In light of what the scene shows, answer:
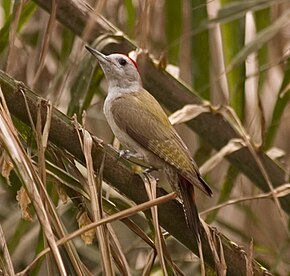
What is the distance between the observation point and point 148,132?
2238mm

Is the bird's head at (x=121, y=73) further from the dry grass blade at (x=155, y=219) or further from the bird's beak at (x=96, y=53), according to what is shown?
the dry grass blade at (x=155, y=219)

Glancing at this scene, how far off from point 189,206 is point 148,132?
1.61ft

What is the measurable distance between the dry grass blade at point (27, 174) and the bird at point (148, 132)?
626 mm

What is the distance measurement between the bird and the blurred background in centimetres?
9

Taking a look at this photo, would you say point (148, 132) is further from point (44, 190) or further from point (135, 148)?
point (44, 190)

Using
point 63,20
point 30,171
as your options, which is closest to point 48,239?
point 30,171

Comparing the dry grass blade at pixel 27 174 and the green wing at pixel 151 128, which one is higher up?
the green wing at pixel 151 128

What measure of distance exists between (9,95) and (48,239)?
0.40 meters

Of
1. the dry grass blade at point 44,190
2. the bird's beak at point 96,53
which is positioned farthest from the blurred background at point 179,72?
the dry grass blade at point 44,190

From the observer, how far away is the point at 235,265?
1629 mm

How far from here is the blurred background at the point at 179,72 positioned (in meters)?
1.91

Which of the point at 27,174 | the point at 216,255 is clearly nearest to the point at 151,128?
the point at 216,255

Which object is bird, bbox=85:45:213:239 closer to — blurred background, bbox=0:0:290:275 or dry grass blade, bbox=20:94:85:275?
blurred background, bbox=0:0:290:275

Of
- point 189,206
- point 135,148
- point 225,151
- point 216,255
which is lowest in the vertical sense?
point 216,255
